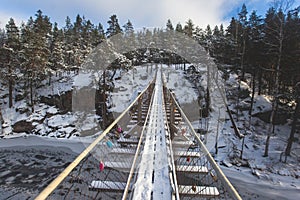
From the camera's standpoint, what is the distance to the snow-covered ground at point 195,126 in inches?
368

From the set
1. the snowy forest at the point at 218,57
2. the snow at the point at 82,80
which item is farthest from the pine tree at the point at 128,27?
the snow at the point at 82,80

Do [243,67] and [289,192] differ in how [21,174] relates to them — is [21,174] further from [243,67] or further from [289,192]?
[243,67]

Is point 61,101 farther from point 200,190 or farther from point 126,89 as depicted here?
point 200,190

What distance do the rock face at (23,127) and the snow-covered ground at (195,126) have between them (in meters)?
0.47

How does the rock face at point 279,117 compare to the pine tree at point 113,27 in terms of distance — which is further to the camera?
the pine tree at point 113,27

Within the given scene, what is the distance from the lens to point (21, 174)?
10359 millimetres

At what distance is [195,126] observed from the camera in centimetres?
1684

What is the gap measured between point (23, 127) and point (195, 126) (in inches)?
657

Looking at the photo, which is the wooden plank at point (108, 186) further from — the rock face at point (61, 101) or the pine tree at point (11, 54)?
the pine tree at point (11, 54)

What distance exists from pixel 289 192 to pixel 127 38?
1257 inches


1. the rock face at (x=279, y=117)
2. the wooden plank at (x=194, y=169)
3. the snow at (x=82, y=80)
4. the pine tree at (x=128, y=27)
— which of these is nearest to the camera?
the wooden plank at (x=194, y=169)

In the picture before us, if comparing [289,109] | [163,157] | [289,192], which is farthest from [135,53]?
[163,157]

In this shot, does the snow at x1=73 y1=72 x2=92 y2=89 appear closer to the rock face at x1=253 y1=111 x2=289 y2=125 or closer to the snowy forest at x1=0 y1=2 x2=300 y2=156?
the snowy forest at x1=0 y1=2 x2=300 y2=156

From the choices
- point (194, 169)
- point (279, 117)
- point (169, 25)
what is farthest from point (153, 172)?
point (169, 25)
